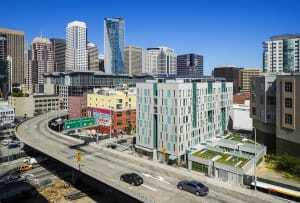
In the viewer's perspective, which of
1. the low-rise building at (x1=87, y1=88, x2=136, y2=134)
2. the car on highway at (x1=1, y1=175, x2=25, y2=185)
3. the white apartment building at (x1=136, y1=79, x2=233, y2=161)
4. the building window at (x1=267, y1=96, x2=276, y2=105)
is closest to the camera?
the car on highway at (x1=1, y1=175, x2=25, y2=185)

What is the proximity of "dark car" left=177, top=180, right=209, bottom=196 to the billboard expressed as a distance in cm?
7151

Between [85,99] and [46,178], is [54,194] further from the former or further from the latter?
[85,99]

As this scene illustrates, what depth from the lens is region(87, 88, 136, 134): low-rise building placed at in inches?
4646

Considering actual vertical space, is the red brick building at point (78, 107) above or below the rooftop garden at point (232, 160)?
above

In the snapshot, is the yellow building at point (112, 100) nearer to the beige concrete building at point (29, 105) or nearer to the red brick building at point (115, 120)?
the red brick building at point (115, 120)

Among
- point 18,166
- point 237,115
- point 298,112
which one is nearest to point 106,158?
point 18,166

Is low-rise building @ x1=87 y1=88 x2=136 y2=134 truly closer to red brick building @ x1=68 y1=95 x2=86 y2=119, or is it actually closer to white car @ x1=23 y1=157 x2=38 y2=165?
red brick building @ x1=68 y1=95 x2=86 y2=119

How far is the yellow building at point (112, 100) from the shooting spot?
388 feet

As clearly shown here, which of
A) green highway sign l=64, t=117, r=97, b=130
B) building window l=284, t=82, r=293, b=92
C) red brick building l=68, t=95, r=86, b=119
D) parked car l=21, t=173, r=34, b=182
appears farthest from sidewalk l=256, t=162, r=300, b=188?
red brick building l=68, t=95, r=86, b=119

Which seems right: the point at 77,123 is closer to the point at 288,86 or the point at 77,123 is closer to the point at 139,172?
the point at 139,172

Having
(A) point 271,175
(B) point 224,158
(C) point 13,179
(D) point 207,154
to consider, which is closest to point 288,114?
(A) point 271,175

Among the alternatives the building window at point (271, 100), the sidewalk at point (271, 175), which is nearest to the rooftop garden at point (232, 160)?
the sidewalk at point (271, 175)

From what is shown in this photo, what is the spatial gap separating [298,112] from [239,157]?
17079 mm

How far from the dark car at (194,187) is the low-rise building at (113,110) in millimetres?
67460
